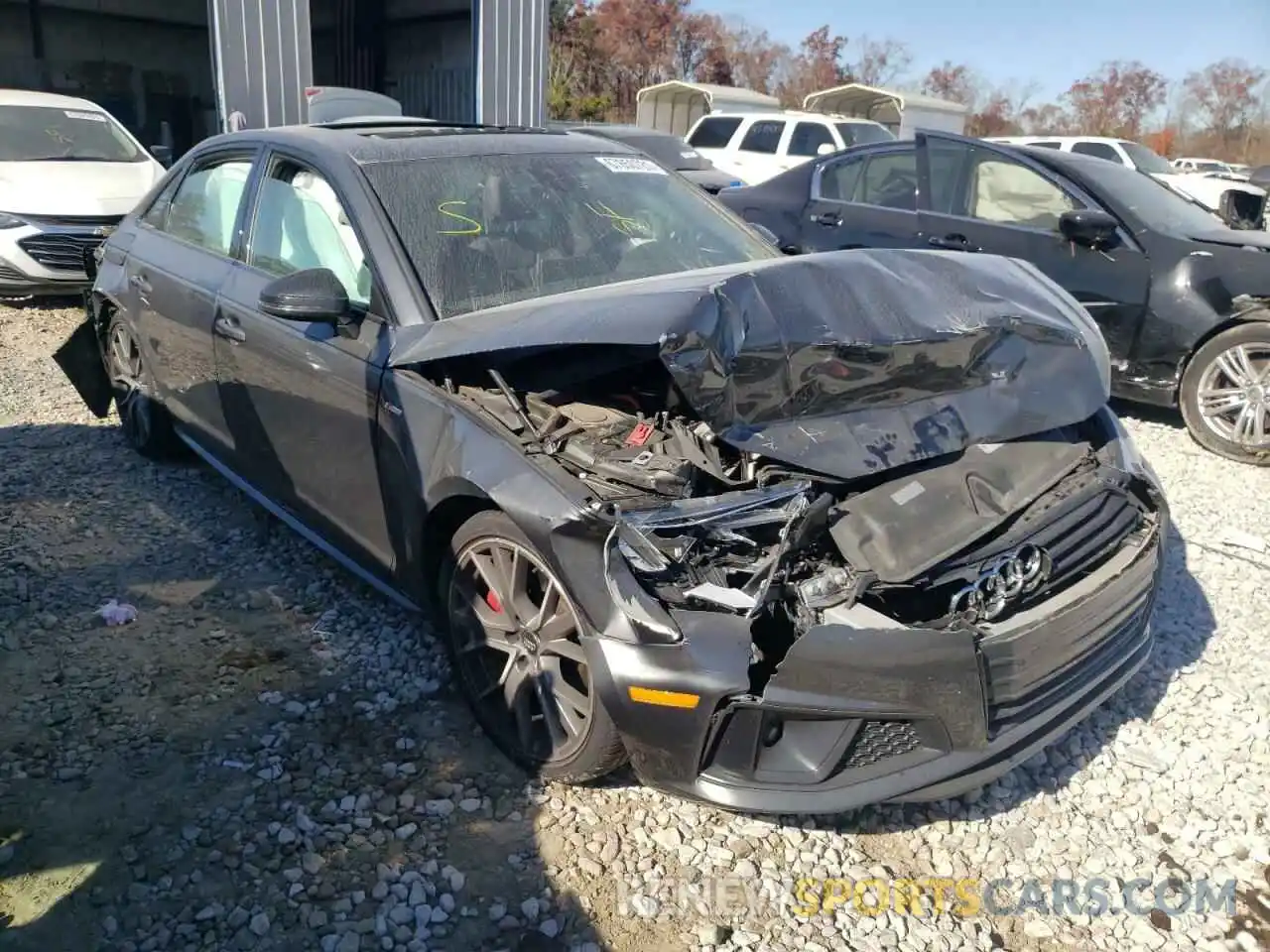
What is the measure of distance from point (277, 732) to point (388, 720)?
0.32 meters

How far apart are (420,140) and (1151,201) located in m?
4.75

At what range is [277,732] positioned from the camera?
3012mm

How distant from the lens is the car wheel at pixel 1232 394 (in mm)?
5523

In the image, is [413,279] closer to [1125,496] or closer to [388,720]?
[388,720]

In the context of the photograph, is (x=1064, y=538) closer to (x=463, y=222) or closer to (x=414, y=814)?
(x=414, y=814)

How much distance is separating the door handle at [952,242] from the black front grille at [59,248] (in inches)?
256

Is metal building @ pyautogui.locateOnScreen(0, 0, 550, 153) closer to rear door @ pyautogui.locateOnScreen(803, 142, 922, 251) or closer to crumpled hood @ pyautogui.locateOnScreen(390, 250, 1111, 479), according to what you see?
rear door @ pyautogui.locateOnScreen(803, 142, 922, 251)

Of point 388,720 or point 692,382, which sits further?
point 388,720

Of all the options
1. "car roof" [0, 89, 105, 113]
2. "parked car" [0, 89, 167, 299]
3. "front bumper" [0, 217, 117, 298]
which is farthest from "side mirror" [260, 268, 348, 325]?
"car roof" [0, 89, 105, 113]

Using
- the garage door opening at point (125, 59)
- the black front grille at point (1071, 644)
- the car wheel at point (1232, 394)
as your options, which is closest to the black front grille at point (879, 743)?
the black front grille at point (1071, 644)

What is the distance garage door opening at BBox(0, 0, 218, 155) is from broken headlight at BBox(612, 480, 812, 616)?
18.3 meters

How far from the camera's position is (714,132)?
17078 mm

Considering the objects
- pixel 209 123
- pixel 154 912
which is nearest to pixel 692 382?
pixel 154 912

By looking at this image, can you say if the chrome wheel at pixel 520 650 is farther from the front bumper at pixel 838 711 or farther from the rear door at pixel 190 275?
the rear door at pixel 190 275
